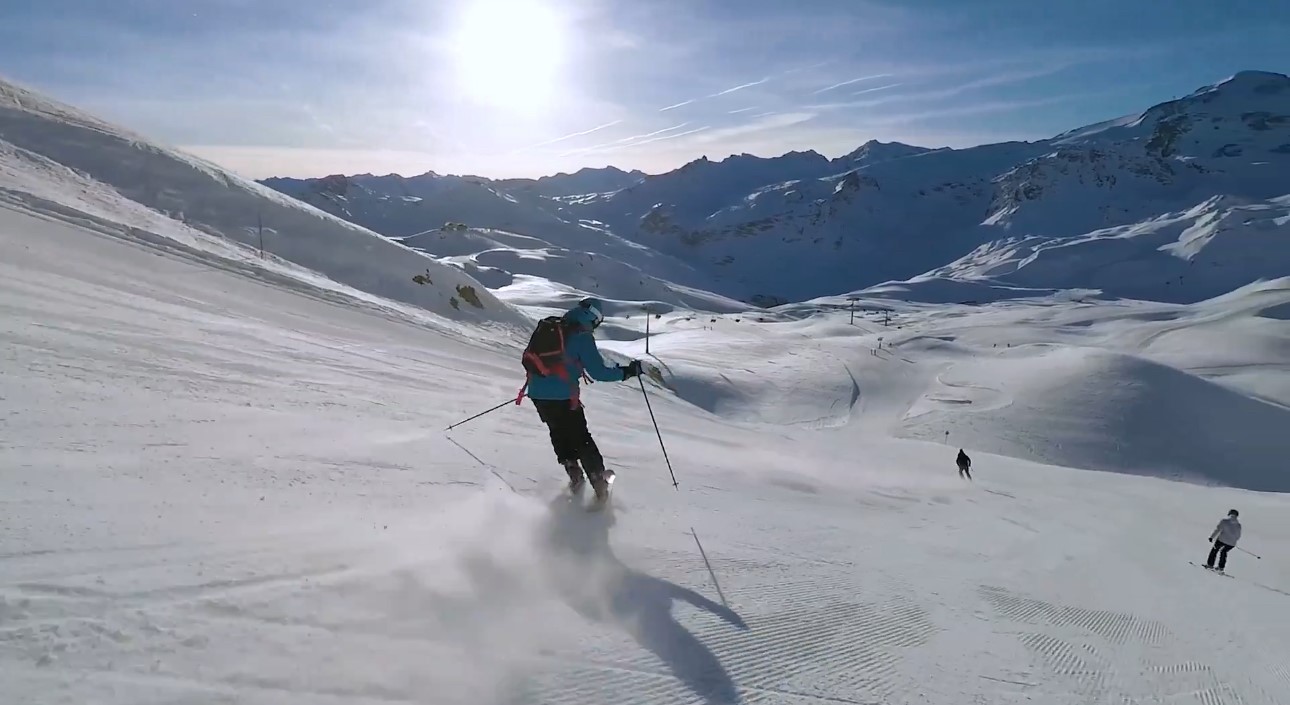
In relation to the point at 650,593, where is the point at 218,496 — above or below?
above

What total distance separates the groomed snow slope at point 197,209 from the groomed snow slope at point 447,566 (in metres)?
9.07

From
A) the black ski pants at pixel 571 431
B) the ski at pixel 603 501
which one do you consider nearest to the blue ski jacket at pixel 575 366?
the black ski pants at pixel 571 431

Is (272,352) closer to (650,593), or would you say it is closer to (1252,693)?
(650,593)

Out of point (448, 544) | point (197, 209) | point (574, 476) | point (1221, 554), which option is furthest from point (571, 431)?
point (197, 209)

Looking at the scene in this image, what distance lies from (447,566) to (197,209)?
26.9 meters

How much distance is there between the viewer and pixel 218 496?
4.62m

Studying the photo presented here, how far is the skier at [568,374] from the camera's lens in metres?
6.14

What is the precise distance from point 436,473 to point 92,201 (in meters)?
19.2

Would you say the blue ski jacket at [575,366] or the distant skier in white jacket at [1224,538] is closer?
the blue ski jacket at [575,366]

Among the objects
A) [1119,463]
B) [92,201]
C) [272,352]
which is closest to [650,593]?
[272,352]

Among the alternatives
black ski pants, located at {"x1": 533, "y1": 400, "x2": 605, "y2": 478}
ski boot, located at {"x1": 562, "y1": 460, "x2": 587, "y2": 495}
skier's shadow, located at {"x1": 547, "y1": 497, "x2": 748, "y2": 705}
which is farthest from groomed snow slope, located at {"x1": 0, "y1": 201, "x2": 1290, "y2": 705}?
black ski pants, located at {"x1": 533, "y1": 400, "x2": 605, "y2": 478}

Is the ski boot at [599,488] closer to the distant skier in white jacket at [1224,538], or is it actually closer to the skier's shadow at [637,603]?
the skier's shadow at [637,603]

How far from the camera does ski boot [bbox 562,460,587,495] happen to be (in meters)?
6.53

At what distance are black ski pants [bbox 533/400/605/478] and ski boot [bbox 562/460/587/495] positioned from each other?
176mm
